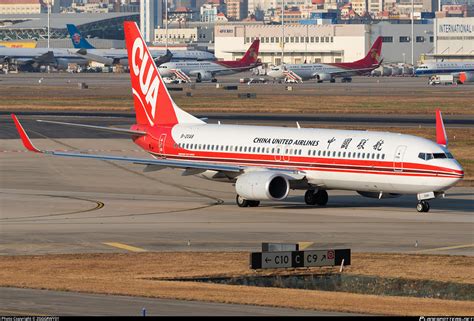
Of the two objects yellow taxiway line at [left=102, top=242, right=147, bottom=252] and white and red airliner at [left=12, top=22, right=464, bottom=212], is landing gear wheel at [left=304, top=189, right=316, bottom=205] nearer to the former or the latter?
white and red airliner at [left=12, top=22, right=464, bottom=212]

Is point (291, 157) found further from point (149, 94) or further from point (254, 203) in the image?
point (149, 94)

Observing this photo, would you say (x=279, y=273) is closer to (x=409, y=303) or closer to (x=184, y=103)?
(x=409, y=303)

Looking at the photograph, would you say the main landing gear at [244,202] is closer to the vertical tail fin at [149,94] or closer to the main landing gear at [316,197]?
the main landing gear at [316,197]

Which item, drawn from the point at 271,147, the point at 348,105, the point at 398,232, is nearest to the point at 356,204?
the point at 271,147

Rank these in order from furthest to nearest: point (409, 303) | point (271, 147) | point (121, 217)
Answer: point (271, 147) → point (121, 217) → point (409, 303)

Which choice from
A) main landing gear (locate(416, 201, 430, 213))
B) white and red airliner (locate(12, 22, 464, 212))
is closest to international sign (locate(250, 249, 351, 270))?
white and red airliner (locate(12, 22, 464, 212))

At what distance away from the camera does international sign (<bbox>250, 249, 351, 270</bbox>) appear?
129ft

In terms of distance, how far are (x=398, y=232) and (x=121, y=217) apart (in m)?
12.9

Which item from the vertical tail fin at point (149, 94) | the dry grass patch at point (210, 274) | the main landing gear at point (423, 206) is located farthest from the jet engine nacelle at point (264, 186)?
the dry grass patch at point (210, 274)

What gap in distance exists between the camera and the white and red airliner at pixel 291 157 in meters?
57.2

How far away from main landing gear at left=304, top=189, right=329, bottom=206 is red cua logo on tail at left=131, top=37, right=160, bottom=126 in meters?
10.2

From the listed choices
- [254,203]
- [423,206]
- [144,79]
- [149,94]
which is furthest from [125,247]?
[144,79]

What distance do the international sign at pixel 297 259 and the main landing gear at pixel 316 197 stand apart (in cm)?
1998

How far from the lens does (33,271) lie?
4125 cm
